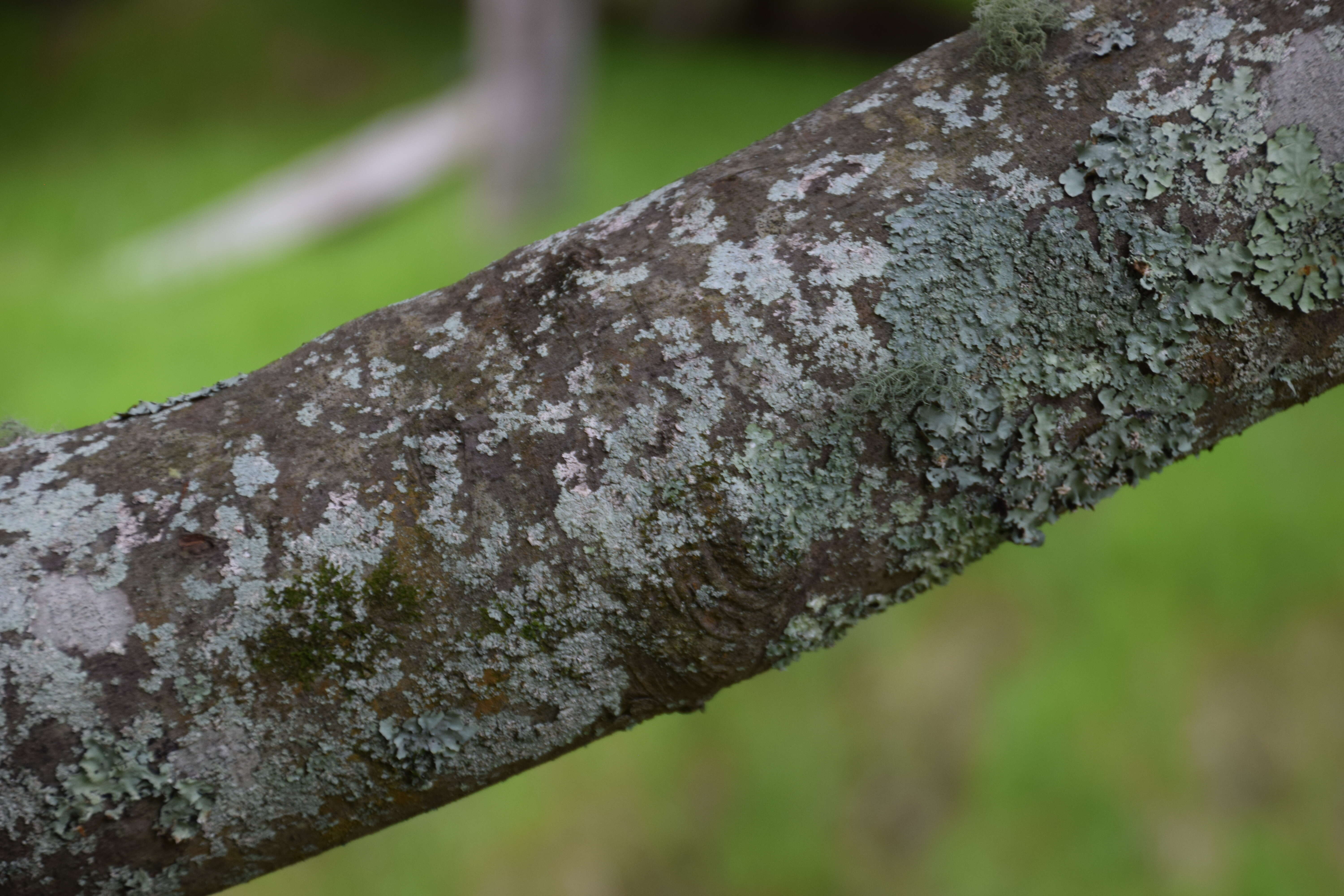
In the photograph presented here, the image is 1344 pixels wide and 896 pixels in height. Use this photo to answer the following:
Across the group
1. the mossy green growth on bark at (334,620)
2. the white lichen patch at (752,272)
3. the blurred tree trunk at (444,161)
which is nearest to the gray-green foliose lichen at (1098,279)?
the white lichen patch at (752,272)

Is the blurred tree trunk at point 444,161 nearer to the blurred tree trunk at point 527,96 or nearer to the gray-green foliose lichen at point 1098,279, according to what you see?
the blurred tree trunk at point 527,96

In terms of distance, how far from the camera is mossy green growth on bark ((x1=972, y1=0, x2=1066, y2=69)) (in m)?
0.62

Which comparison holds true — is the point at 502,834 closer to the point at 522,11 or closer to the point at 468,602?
the point at 468,602

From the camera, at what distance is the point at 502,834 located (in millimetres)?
2285

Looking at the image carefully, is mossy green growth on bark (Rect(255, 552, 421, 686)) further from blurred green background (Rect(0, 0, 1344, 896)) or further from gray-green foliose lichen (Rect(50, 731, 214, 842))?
blurred green background (Rect(0, 0, 1344, 896))

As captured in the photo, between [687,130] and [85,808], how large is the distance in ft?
13.8

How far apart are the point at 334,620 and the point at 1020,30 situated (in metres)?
0.60

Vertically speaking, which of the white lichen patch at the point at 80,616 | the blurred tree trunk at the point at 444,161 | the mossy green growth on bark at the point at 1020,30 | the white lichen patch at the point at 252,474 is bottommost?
the white lichen patch at the point at 80,616

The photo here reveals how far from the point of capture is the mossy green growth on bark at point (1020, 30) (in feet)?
2.05

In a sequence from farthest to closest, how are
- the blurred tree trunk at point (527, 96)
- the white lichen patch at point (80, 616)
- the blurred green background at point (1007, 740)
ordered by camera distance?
the blurred tree trunk at point (527, 96)
the blurred green background at point (1007, 740)
the white lichen patch at point (80, 616)

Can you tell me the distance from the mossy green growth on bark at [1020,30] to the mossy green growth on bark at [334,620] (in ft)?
1.75

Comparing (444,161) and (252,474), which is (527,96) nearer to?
(444,161)

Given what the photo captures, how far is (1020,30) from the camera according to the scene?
0.64 metres

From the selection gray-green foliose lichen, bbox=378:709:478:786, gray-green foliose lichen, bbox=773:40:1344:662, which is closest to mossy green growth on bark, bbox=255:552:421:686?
gray-green foliose lichen, bbox=378:709:478:786
